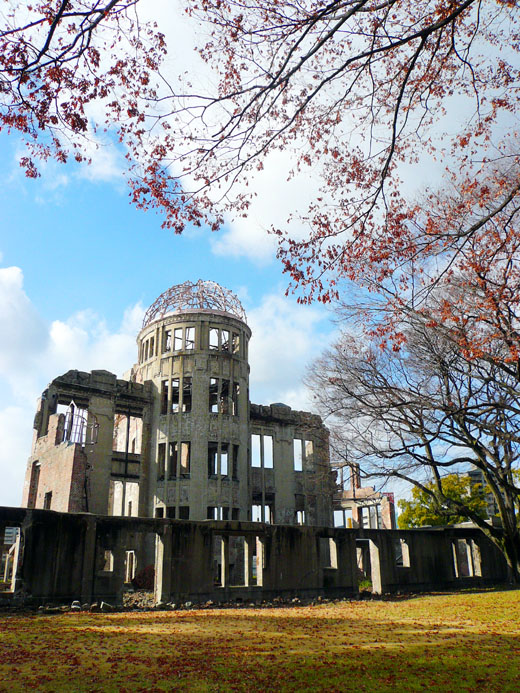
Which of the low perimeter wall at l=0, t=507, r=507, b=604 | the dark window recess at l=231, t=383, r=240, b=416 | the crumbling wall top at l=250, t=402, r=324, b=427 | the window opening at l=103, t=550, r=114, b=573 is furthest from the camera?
the crumbling wall top at l=250, t=402, r=324, b=427

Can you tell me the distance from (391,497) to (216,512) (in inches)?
579

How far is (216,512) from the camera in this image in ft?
106

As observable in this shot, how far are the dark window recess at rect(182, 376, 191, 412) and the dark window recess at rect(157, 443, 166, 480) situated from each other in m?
2.70

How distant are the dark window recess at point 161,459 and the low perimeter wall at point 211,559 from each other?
433 centimetres

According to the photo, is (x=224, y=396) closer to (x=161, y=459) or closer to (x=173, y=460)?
(x=173, y=460)

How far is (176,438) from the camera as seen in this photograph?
33531 millimetres

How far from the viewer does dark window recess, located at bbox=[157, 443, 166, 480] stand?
33062 mm

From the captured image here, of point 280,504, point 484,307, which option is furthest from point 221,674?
point 280,504

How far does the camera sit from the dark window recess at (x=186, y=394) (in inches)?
1389

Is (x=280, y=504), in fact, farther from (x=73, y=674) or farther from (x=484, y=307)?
(x=73, y=674)

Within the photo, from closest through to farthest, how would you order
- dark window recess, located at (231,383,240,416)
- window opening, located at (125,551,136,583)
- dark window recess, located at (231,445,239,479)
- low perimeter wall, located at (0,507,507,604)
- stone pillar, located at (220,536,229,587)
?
low perimeter wall, located at (0,507,507,604), stone pillar, located at (220,536,229,587), window opening, located at (125,551,136,583), dark window recess, located at (231,445,239,479), dark window recess, located at (231,383,240,416)

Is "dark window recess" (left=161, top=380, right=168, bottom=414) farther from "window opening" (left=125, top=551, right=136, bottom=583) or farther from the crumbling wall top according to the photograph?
"window opening" (left=125, top=551, right=136, bottom=583)

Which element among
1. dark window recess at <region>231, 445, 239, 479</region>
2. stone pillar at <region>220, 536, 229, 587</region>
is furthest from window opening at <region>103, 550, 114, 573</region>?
dark window recess at <region>231, 445, 239, 479</region>

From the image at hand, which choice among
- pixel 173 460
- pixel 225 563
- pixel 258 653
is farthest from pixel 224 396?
pixel 258 653
